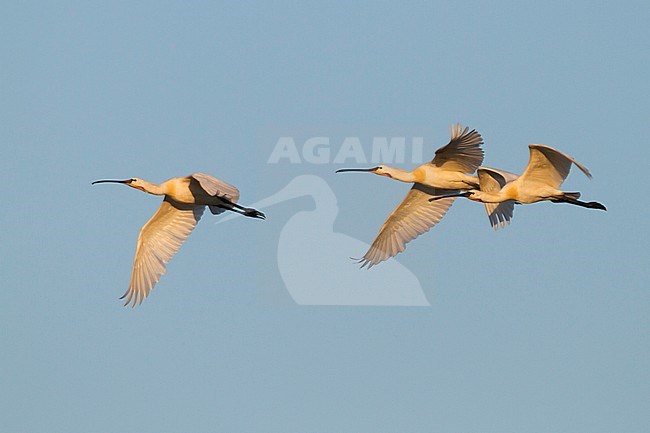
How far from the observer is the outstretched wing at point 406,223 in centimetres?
4169

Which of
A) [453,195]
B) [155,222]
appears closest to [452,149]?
[453,195]

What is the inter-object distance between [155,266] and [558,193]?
1068 cm

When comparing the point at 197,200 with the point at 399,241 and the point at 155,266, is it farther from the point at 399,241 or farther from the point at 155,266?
the point at 399,241

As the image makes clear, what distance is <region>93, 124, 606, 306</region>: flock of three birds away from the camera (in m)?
38.2

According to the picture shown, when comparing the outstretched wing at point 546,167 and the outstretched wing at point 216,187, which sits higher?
the outstretched wing at point 546,167

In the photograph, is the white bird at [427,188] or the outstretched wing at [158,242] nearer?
the white bird at [427,188]

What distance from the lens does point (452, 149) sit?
3894 cm

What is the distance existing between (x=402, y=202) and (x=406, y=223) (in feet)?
1.99

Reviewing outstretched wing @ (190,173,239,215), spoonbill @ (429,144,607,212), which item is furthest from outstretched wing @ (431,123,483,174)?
outstretched wing @ (190,173,239,215)

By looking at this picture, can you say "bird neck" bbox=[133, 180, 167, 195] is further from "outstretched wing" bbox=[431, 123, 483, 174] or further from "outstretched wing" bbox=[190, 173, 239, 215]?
"outstretched wing" bbox=[431, 123, 483, 174]

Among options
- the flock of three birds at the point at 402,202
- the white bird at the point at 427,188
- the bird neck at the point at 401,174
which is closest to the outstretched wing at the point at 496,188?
the flock of three birds at the point at 402,202

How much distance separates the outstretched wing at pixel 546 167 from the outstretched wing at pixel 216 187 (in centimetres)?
621

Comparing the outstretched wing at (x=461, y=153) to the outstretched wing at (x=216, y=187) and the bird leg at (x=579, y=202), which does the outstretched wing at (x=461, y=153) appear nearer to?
the bird leg at (x=579, y=202)

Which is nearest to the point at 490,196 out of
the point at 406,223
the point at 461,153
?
the point at 461,153
